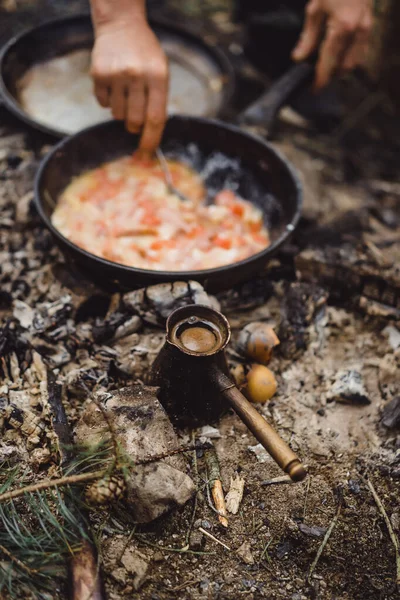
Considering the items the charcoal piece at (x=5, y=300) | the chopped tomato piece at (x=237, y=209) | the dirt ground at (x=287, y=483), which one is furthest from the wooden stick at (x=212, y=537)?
the chopped tomato piece at (x=237, y=209)

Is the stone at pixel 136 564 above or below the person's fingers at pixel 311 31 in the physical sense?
below

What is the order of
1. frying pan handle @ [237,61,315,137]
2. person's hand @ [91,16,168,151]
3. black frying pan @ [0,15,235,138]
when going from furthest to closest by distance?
1. black frying pan @ [0,15,235,138]
2. frying pan handle @ [237,61,315,137]
3. person's hand @ [91,16,168,151]

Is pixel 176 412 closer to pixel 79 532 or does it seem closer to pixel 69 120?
pixel 79 532

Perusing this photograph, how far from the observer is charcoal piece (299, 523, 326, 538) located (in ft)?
6.90

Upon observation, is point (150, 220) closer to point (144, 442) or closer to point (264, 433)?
point (144, 442)

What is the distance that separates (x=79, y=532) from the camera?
1874mm

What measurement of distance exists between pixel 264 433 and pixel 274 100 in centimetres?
277

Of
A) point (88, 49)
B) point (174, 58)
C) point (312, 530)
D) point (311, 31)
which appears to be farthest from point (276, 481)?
point (88, 49)

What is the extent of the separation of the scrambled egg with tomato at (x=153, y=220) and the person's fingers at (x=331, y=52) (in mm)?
1144

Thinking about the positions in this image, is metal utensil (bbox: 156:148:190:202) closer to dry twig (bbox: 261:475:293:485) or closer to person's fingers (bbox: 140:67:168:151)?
person's fingers (bbox: 140:67:168:151)

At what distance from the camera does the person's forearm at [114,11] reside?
3029mm

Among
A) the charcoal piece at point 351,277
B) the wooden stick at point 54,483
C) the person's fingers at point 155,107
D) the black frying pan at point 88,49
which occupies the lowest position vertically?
the charcoal piece at point 351,277

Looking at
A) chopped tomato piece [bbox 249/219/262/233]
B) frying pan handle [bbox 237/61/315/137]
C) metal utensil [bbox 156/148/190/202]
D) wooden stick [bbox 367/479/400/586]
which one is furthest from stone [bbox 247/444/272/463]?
frying pan handle [bbox 237/61/315/137]

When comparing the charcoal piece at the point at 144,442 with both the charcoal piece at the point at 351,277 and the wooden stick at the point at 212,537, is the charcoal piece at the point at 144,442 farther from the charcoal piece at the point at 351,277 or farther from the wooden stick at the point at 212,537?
the charcoal piece at the point at 351,277
